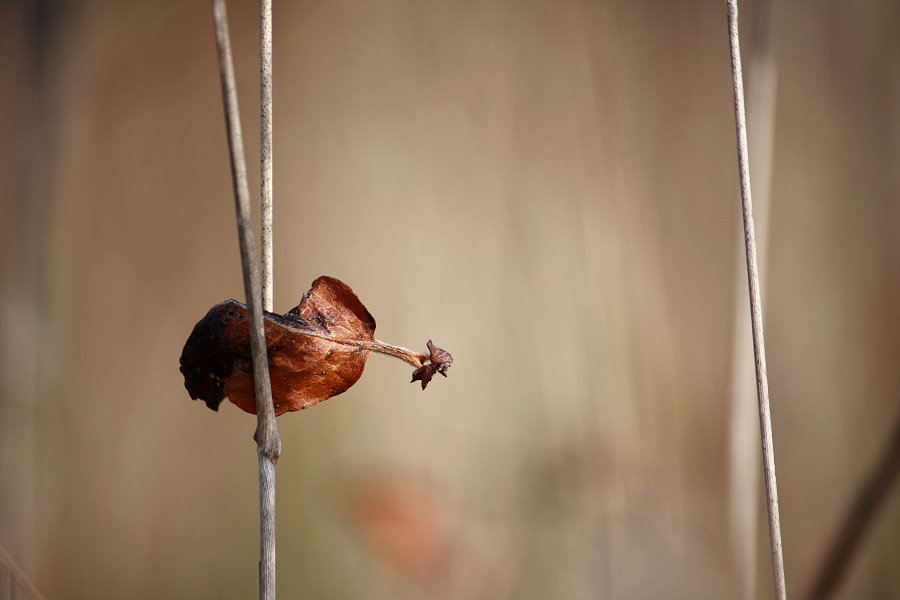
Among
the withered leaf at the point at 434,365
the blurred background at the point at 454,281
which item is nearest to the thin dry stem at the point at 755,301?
the withered leaf at the point at 434,365

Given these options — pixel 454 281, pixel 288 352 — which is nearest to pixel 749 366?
pixel 454 281

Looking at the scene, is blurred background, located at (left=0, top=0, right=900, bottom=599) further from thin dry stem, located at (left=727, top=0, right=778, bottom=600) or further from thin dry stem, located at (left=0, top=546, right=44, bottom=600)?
thin dry stem, located at (left=0, top=546, right=44, bottom=600)

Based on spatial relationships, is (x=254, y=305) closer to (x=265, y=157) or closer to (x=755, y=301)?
(x=265, y=157)

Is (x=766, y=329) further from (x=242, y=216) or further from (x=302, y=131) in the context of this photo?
(x=242, y=216)

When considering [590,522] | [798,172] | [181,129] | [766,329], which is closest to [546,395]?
[590,522]

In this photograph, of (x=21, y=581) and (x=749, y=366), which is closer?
(x=21, y=581)

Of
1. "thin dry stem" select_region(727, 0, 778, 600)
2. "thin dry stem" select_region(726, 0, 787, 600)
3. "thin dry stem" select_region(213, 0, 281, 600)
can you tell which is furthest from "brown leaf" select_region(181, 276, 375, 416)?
"thin dry stem" select_region(727, 0, 778, 600)
